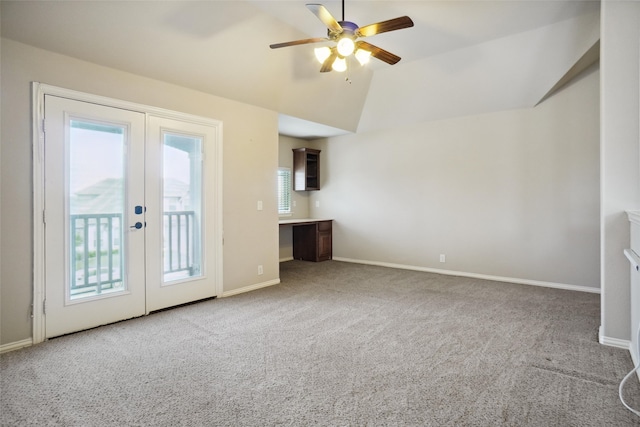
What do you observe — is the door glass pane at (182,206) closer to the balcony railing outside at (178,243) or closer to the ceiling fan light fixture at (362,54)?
the balcony railing outside at (178,243)

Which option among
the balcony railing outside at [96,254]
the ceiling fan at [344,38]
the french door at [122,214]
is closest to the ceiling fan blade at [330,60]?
the ceiling fan at [344,38]

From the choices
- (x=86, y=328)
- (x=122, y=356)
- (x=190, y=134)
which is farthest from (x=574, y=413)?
(x=190, y=134)

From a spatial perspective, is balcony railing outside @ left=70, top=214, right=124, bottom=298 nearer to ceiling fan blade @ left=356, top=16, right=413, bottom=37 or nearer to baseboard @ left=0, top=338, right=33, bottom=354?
baseboard @ left=0, top=338, right=33, bottom=354

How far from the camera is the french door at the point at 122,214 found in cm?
285

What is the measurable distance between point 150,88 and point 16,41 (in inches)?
41.1

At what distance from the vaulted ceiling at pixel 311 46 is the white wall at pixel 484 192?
0.41m

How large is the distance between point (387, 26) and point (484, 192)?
3313 millimetres

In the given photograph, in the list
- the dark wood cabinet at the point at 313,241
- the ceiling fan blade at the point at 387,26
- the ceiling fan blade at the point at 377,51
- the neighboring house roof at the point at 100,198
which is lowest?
the dark wood cabinet at the point at 313,241

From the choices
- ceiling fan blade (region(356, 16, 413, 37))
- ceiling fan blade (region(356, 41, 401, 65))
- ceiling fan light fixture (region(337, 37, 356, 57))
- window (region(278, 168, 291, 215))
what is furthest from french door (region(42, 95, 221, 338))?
window (region(278, 168, 291, 215))

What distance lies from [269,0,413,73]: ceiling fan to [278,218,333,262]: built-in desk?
3.55 m

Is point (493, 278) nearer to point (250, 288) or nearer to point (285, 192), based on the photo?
point (250, 288)

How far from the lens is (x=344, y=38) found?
9.16ft

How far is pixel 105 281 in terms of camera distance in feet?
10.4

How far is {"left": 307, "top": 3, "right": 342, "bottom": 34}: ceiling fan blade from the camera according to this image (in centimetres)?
239
